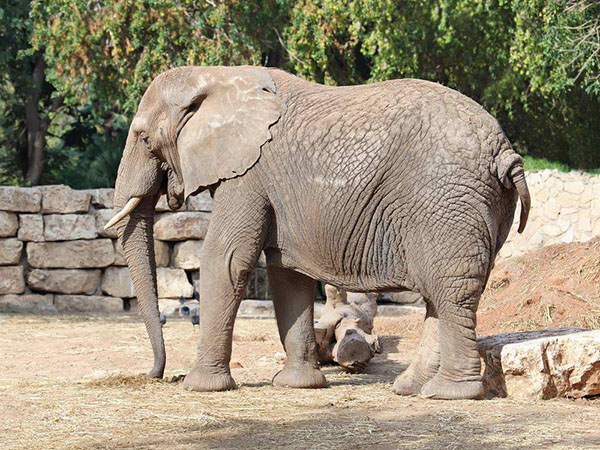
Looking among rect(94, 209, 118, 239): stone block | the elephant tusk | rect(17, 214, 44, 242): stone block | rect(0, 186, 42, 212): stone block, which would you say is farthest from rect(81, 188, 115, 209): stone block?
the elephant tusk

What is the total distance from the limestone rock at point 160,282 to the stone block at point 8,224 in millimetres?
1531

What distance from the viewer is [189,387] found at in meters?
7.43

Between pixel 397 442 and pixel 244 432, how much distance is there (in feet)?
3.12

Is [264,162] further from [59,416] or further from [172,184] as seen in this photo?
[59,416]

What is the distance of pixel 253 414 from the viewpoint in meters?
6.43

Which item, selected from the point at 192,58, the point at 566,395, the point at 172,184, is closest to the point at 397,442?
the point at 566,395

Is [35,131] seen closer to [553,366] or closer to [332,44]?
[332,44]

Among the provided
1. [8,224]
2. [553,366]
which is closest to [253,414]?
[553,366]

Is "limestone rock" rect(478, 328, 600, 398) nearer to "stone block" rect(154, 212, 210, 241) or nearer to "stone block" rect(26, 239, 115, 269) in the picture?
"stone block" rect(154, 212, 210, 241)

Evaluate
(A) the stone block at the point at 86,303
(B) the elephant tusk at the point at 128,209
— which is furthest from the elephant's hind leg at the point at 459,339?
(A) the stone block at the point at 86,303

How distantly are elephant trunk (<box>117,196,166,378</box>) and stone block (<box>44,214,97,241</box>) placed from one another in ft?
24.2

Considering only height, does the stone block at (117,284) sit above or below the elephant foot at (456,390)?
above

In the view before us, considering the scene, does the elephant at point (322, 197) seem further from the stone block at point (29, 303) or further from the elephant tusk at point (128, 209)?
the stone block at point (29, 303)

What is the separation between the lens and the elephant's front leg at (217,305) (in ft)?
23.9
